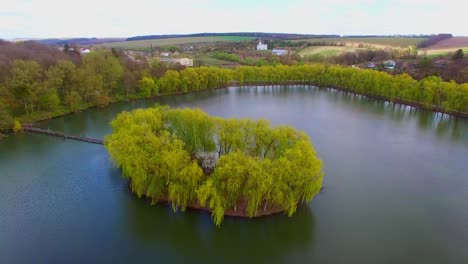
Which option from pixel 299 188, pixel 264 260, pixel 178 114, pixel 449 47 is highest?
pixel 449 47

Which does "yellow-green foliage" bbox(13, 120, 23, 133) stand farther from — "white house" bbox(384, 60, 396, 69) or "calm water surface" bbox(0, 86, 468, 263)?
"white house" bbox(384, 60, 396, 69)

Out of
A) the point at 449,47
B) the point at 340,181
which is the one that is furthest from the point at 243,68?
the point at 449,47

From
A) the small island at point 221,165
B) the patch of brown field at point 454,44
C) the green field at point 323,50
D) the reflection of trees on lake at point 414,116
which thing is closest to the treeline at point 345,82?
the reflection of trees on lake at point 414,116

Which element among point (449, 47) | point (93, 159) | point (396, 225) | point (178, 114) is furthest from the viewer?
point (449, 47)

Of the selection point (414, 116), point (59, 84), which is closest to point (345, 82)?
point (414, 116)

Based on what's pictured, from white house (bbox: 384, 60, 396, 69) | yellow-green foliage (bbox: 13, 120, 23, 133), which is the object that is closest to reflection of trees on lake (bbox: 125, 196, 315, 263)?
yellow-green foliage (bbox: 13, 120, 23, 133)

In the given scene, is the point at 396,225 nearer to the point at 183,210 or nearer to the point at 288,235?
the point at 288,235

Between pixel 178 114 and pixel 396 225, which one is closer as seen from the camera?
pixel 396 225

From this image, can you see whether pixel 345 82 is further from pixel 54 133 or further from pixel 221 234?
pixel 221 234
